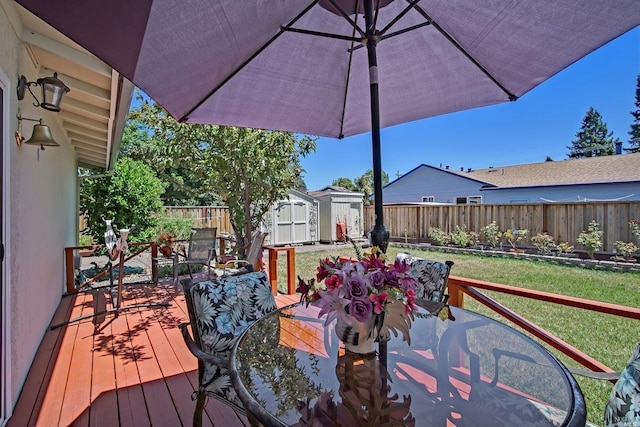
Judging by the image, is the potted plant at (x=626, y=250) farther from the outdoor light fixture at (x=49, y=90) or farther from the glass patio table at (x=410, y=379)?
the outdoor light fixture at (x=49, y=90)

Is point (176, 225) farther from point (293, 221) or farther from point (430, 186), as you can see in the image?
point (430, 186)

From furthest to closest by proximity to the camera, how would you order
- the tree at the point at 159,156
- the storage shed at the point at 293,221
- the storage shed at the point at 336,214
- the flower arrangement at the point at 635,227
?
the storage shed at the point at 336,214 < the storage shed at the point at 293,221 < the flower arrangement at the point at 635,227 < the tree at the point at 159,156

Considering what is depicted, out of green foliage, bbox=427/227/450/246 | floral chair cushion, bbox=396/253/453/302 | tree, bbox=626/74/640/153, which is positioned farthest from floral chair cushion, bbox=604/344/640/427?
tree, bbox=626/74/640/153

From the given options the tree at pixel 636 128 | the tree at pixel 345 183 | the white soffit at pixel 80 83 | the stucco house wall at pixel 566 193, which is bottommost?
the stucco house wall at pixel 566 193

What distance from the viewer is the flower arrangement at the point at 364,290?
3.95 ft

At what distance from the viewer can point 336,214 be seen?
13031mm

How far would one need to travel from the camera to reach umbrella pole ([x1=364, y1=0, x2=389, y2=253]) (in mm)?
1811

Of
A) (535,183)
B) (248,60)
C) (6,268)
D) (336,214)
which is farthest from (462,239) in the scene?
(6,268)

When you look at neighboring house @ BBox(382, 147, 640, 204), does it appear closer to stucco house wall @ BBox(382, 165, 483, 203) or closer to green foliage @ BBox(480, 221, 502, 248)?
stucco house wall @ BBox(382, 165, 483, 203)

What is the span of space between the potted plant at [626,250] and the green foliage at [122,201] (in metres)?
10.3

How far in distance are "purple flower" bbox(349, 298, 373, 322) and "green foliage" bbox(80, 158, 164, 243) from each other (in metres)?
7.41

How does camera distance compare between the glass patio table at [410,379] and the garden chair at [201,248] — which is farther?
the garden chair at [201,248]

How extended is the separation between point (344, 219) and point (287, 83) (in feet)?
36.4

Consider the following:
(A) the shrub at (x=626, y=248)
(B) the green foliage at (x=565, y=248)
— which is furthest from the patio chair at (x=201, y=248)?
(A) the shrub at (x=626, y=248)
